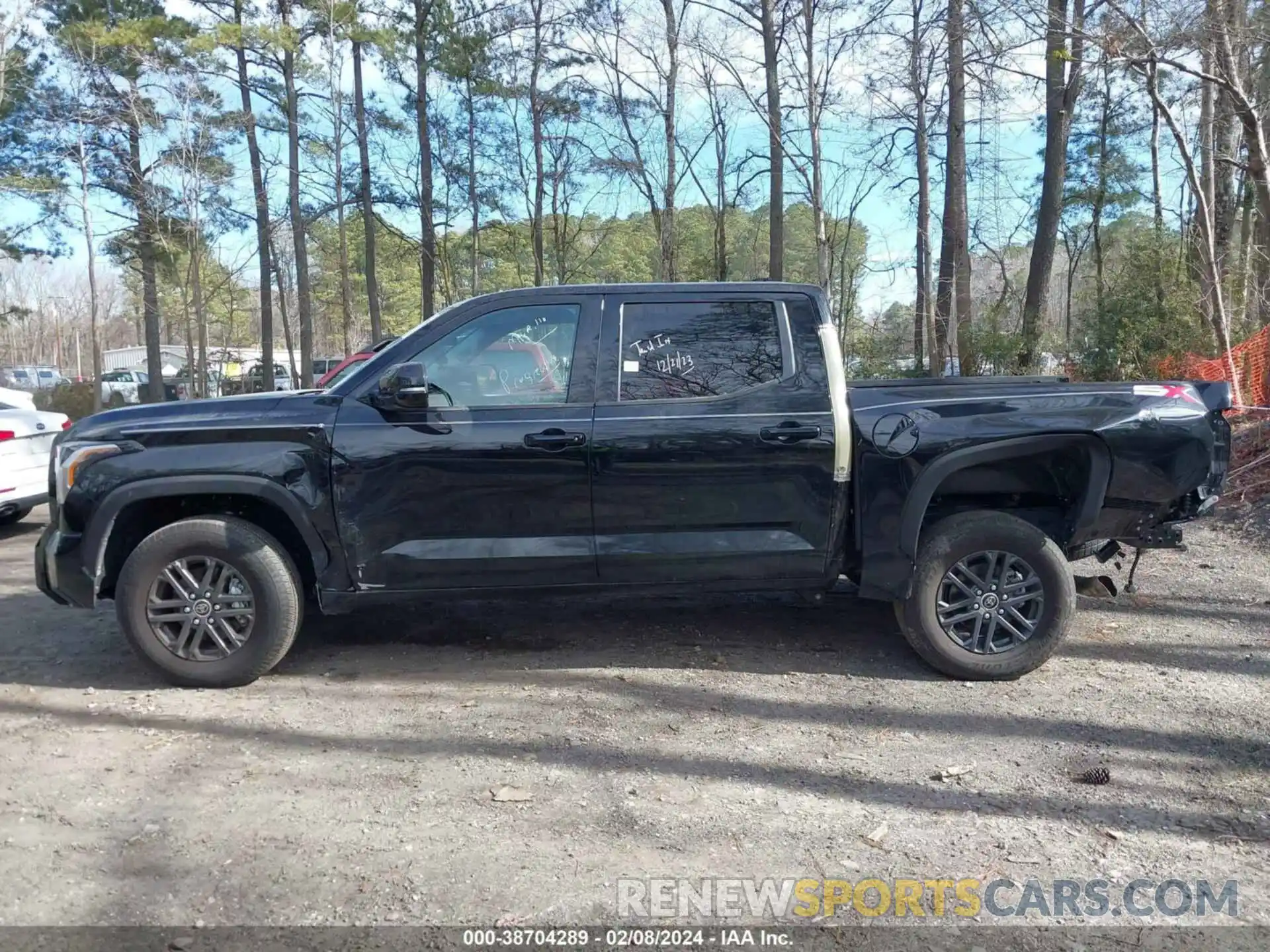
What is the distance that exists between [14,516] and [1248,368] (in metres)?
13.8

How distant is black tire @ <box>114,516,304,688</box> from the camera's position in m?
4.54

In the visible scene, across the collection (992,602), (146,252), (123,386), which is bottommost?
(992,602)

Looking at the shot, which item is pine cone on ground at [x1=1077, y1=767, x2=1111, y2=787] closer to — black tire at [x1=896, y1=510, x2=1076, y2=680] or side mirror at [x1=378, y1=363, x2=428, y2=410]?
black tire at [x1=896, y1=510, x2=1076, y2=680]

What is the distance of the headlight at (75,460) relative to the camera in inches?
179

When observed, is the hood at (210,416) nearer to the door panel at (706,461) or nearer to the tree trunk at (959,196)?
the door panel at (706,461)

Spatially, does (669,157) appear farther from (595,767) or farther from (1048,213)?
(595,767)

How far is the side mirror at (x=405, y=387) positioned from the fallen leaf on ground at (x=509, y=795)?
1833 mm

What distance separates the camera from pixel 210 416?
4.60 meters

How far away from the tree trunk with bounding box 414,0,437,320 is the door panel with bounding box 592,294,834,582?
2324 centimetres

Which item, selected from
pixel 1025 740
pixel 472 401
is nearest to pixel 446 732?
pixel 472 401

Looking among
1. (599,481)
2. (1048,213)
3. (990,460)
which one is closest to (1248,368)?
(1048,213)

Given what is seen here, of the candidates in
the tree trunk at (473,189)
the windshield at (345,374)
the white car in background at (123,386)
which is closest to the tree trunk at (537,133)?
the tree trunk at (473,189)

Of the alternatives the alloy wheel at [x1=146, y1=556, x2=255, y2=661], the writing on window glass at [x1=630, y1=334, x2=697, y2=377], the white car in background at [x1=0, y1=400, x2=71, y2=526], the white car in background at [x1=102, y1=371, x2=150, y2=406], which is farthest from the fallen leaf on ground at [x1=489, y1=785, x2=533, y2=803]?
the white car in background at [x1=102, y1=371, x2=150, y2=406]

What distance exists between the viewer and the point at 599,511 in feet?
15.1
